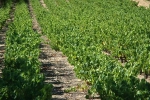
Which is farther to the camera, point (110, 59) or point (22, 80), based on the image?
point (110, 59)

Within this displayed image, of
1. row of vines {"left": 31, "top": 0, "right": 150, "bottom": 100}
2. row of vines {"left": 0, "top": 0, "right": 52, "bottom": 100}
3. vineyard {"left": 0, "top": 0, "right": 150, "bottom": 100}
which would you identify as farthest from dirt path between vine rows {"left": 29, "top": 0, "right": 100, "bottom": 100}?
row of vines {"left": 0, "top": 0, "right": 52, "bottom": 100}

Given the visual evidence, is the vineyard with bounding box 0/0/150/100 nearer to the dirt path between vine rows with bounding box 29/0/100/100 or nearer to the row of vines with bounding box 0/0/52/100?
the row of vines with bounding box 0/0/52/100

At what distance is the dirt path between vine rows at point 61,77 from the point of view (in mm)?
11547

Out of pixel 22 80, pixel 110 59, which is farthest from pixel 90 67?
pixel 22 80

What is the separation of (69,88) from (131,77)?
9.87ft

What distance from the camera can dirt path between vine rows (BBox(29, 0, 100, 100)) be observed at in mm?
11547

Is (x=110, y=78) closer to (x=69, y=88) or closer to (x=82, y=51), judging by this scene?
(x=69, y=88)

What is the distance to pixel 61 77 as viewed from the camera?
45.0 ft

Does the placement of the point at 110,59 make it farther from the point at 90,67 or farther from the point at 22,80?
the point at 22,80

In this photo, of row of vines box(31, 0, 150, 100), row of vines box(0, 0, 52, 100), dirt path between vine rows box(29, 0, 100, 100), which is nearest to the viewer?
row of vines box(0, 0, 52, 100)

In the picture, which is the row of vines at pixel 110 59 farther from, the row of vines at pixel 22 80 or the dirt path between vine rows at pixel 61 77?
the row of vines at pixel 22 80

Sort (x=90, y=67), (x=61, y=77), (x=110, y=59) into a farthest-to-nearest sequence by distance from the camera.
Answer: (x=61, y=77), (x=110, y=59), (x=90, y=67)

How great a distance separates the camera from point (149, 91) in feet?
30.6

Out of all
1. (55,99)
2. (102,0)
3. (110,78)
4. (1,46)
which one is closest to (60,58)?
(1,46)
